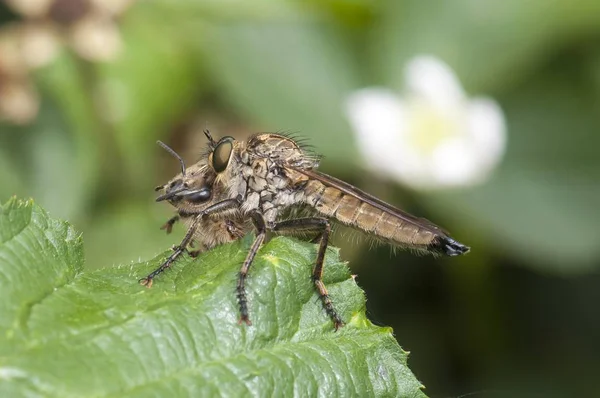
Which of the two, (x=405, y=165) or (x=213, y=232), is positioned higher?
(x=405, y=165)

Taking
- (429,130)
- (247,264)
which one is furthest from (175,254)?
(429,130)

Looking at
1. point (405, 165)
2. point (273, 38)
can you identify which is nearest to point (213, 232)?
point (405, 165)

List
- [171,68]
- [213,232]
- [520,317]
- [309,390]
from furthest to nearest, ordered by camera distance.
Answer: [171,68] < [520,317] < [213,232] < [309,390]

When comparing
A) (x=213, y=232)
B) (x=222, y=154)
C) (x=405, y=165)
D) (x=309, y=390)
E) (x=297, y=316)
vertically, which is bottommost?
(x=309, y=390)

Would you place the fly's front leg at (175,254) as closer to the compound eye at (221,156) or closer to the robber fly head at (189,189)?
the robber fly head at (189,189)

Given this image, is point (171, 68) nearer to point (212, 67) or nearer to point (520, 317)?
point (212, 67)

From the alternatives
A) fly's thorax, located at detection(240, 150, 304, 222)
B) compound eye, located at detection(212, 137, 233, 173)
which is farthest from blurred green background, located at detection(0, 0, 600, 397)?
compound eye, located at detection(212, 137, 233, 173)

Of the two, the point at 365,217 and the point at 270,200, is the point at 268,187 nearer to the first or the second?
the point at 270,200
